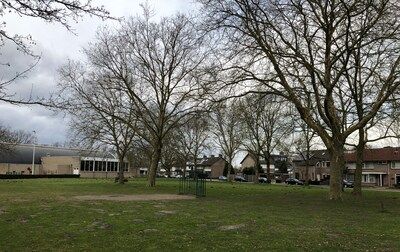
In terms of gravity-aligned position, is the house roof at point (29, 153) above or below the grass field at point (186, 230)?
above

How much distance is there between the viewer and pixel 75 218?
50.3 ft

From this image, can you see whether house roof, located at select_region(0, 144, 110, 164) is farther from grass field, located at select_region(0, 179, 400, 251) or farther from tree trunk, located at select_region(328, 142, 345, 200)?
grass field, located at select_region(0, 179, 400, 251)

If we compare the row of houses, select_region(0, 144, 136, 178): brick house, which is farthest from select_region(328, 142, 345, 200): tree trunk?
select_region(0, 144, 136, 178): brick house

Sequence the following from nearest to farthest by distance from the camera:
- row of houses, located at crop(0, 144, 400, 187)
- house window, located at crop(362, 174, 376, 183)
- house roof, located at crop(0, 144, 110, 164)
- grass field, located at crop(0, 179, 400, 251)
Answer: grass field, located at crop(0, 179, 400, 251) < row of houses, located at crop(0, 144, 400, 187) < house window, located at crop(362, 174, 376, 183) < house roof, located at crop(0, 144, 110, 164)

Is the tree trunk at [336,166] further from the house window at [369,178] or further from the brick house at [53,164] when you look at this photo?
the brick house at [53,164]

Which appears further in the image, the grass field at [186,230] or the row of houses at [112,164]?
the row of houses at [112,164]

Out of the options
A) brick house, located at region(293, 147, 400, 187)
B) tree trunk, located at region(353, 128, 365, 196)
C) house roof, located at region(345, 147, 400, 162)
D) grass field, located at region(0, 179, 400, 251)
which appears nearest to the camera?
grass field, located at region(0, 179, 400, 251)

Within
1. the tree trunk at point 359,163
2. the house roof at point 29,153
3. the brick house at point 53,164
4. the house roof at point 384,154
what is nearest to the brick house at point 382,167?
the house roof at point 384,154

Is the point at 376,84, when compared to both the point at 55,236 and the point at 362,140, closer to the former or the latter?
the point at 362,140

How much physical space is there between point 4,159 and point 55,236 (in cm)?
9530

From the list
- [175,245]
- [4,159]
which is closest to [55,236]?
[175,245]

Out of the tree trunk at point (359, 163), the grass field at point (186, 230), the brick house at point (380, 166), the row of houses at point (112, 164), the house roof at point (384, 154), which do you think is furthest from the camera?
the row of houses at point (112, 164)

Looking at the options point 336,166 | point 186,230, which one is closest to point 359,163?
point 336,166

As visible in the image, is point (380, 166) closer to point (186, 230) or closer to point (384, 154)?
point (384, 154)
